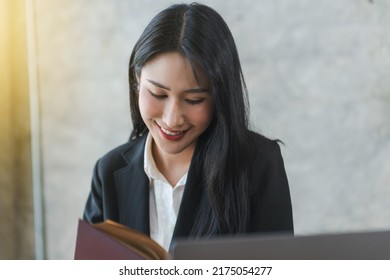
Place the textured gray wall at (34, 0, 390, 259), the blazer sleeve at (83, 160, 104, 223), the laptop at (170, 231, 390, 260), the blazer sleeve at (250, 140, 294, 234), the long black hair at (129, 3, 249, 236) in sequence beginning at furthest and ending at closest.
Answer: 1. the textured gray wall at (34, 0, 390, 259)
2. the blazer sleeve at (83, 160, 104, 223)
3. the blazer sleeve at (250, 140, 294, 234)
4. the long black hair at (129, 3, 249, 236)
5. the laptop at (170, 231, 390, 260)

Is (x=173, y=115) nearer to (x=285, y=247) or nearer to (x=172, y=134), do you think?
(x=172, y=134)

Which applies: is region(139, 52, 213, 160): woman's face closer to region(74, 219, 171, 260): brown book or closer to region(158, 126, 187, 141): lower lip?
region(158, 126, 187, 141): lower lip

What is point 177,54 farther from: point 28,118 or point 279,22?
point 28,118

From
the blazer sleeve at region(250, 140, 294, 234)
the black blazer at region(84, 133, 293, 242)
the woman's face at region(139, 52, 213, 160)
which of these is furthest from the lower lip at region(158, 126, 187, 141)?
the blazer sleeve at region(250, 140, 294, 234)

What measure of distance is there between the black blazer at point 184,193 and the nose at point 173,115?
0.52 ft

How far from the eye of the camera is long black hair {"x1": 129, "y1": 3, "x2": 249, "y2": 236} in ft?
5.21

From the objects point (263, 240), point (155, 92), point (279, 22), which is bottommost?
point (263, 240)

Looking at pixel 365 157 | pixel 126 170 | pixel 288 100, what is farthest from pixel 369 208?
pixel 126 170

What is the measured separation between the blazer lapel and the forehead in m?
0.27

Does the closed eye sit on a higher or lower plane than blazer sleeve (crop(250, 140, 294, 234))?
higher

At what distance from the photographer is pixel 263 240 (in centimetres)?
107

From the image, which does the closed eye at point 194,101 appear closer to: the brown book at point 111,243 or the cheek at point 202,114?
the cheek at point 202,114

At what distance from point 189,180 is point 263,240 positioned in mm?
685

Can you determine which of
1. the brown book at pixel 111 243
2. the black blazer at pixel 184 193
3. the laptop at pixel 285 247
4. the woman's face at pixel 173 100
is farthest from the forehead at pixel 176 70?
the laptop at pixel 285 247
